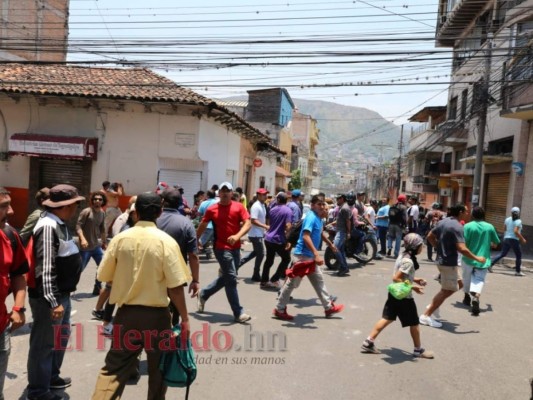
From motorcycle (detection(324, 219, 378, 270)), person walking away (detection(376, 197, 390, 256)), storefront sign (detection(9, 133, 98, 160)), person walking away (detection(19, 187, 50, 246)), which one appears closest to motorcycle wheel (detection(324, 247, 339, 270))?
motorcycle (detection(324, 219, 378, 270))

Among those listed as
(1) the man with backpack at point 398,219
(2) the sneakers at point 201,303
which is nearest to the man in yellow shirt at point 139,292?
(2) the sneakers at point 201,303

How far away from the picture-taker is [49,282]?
337 centimetres

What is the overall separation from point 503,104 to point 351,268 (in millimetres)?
10333

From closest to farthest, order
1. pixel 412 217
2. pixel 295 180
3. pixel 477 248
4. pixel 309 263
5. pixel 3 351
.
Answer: pixel 3 351 → pixel 309 263 → pixel 477 248 → pixel 412 217 → pixel 295 180

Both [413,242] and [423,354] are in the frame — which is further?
[413,242]

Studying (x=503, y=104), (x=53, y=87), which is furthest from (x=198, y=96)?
(x=503, y=104)

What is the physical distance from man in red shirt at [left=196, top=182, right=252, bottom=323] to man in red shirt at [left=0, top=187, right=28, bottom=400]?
295cm

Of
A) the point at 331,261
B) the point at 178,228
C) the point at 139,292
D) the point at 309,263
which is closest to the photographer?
the point at 139,292

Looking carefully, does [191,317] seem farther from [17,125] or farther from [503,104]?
[503,104]

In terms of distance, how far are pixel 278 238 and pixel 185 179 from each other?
761 cm

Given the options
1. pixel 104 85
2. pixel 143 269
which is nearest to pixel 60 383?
pixel 143 269

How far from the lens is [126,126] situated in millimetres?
14633

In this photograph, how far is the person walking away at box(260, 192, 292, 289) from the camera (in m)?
8.09

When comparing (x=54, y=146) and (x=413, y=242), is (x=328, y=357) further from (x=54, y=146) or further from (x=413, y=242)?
(x=54, y=146)
